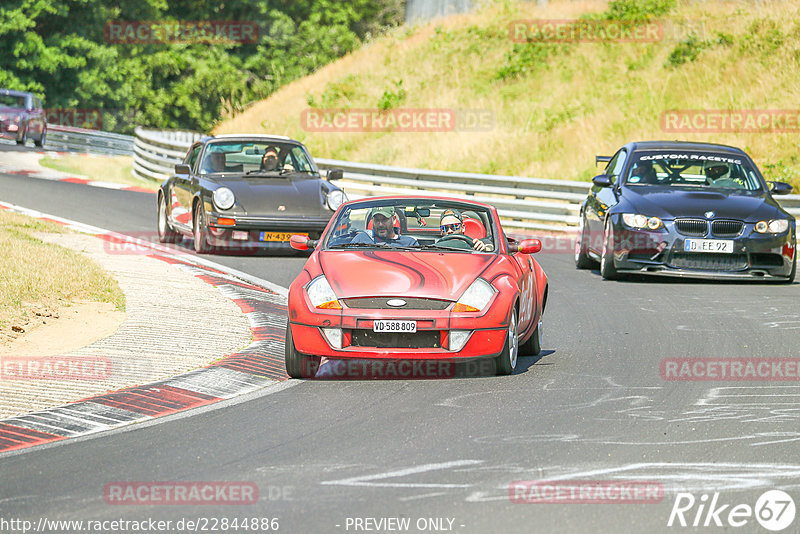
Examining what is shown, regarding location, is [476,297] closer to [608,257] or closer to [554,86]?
[608,257]

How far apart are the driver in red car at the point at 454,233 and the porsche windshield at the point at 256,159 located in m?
7.10

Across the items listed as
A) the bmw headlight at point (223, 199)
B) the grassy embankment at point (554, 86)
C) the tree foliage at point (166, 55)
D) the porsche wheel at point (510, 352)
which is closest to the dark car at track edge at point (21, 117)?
the grassy embankment at point (554, 86)

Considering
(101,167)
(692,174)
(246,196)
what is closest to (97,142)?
(101,167)

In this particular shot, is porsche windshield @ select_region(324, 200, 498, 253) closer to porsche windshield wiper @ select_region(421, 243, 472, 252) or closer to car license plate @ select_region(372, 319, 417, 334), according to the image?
porsche windshield wiper @ select_region(421, 243, 472, 252)

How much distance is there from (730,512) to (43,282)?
26.4 ft

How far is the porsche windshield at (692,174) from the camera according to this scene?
14.9 metres

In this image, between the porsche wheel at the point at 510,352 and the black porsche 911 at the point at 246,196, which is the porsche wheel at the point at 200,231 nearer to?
the black porsche 911 at the point at 246,196

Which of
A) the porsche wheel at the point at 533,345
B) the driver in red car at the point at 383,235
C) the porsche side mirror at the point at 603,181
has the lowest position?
the porsche wheel at the point at 533,345

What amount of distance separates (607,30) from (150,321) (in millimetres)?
27498

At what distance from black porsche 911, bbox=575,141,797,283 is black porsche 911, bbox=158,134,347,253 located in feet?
11.9

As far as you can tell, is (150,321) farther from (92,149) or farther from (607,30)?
(92,149)

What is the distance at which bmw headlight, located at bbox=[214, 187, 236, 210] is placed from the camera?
15.6 metres

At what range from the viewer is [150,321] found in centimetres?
1059

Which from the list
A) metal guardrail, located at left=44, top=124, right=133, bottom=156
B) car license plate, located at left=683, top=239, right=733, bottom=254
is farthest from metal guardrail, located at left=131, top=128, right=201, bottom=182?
car license plate, located at left=683, top=239, right=733, bottom=254
